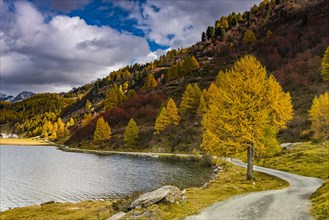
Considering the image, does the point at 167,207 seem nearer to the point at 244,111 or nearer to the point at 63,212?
the point at 63,212

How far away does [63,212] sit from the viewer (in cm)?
2900

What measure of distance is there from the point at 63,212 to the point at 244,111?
851 inches

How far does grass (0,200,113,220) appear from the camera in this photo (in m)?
26.1

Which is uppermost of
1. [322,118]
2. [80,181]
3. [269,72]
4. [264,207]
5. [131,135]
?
[269,72]

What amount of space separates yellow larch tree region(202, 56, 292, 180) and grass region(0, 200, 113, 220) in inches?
537

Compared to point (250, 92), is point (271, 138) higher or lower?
lower

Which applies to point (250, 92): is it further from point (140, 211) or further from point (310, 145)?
point (310, 145)

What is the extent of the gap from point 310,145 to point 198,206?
46.0 meters

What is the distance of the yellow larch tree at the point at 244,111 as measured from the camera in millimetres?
32500

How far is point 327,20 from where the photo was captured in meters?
177

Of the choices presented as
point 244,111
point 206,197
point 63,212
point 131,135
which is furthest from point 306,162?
point 131,135

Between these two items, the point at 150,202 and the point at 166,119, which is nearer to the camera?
the point at 150,202

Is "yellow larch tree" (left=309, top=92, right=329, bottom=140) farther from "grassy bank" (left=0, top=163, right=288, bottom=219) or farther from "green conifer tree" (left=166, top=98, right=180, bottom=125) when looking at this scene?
"green conifer tree" (left=166, top=98, right=180, bottom=125)

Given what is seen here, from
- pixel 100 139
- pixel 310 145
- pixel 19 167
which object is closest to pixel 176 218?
pixel 310 145
